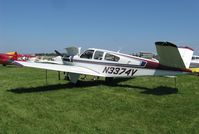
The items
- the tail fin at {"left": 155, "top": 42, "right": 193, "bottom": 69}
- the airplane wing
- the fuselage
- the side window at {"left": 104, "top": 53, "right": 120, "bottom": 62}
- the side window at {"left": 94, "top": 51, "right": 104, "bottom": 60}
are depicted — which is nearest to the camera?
the tail fin at {"left": 155, "top": 42, "right": 193, "bottom": 69}

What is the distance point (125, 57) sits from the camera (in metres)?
12.7

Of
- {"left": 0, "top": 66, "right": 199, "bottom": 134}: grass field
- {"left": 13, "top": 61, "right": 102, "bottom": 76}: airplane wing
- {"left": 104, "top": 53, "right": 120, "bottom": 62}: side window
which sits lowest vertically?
{"left": 0, "top": 66, "right": 199, "bottom": 134}: grass field

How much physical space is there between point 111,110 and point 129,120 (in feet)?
3.58

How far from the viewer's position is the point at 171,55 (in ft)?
34.6

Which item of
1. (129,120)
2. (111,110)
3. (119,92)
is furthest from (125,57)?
(129,120)

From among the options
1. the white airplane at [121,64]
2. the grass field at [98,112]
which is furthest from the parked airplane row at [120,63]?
the grass field at [98,112]

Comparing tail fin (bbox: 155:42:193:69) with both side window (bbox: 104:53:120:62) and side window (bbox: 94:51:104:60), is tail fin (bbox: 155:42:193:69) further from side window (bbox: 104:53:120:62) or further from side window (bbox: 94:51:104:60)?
side window (bbox: 94:51:104:60)

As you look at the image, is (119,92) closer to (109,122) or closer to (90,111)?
(90,111)

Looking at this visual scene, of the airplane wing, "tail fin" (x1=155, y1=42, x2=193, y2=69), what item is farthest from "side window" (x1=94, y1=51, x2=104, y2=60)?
"tail fin" (x1=155, y1=42, x2=193, y2=69)

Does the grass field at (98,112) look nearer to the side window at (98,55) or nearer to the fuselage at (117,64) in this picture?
the fuselage at (117,64)

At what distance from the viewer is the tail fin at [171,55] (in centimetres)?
1021

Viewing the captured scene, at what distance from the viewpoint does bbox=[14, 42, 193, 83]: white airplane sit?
10703 mm

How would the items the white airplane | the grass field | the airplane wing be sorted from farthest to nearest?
the airplane wing → the white airplane → the grass field

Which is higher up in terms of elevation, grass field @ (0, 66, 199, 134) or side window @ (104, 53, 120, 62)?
side window @ (104, 53, 120, 62)
